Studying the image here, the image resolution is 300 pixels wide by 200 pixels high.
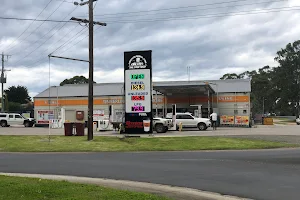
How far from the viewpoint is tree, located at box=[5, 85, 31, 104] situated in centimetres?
A: 11800

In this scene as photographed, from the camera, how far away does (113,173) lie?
11.1m

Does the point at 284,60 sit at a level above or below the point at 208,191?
above

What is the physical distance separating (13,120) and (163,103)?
19829 mm

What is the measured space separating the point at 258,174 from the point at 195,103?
131 ft

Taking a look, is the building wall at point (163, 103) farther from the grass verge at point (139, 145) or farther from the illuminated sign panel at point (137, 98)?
the grass verge at point (139, 145)

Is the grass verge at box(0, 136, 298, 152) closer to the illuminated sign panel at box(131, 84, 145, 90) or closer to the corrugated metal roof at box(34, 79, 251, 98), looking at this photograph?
the illuminated sign panel at box(131, 84, 145, 90)

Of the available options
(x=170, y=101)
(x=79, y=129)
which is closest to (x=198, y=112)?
(x=170, y=101)

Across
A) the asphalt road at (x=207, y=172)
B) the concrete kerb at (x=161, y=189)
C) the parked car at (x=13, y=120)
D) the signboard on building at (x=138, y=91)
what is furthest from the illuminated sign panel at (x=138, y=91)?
the parked car at (x=13, y=120)

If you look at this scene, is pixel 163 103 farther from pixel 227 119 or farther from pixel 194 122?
pixel 194 122

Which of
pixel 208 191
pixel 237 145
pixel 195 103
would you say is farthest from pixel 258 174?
pixel 195 103

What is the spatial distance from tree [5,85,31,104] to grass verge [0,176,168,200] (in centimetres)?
11694

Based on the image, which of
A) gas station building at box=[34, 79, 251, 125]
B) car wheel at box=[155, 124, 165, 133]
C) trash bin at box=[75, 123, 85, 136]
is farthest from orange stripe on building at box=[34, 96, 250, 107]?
trash bin at box=[75, 123, 85, 136]

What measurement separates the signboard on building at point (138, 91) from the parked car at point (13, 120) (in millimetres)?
25141

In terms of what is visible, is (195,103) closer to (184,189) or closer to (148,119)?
(148,119)
